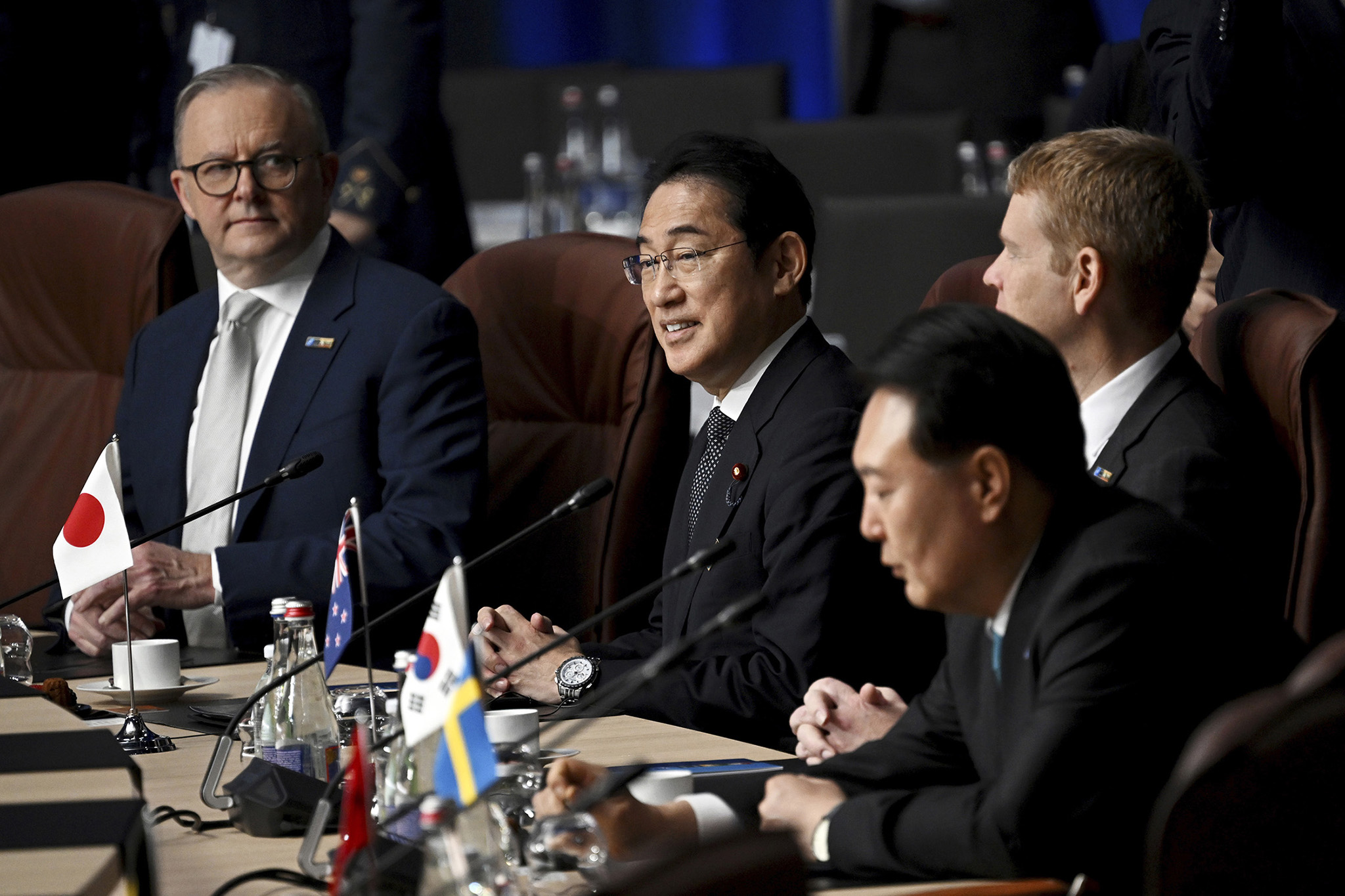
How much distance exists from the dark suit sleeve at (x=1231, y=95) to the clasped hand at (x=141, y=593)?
162 centimetres

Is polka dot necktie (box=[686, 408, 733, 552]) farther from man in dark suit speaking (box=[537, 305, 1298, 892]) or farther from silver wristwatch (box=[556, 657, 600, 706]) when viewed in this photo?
man in dark suit speaking (box=[537, 305, 1298, 892])

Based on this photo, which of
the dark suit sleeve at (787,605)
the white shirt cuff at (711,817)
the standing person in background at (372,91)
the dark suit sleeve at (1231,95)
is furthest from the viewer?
the standing person in background at (372,91)

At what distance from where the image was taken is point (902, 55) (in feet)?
21.6

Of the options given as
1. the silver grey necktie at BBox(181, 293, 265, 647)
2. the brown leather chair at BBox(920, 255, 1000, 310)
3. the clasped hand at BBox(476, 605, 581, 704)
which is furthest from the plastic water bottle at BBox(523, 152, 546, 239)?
the clasped hand at BBox(476, 605, 581, 704)

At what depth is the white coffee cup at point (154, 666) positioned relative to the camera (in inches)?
84.3

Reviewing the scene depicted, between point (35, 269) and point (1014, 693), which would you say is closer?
point (1014, 693)

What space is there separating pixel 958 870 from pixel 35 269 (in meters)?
2.59

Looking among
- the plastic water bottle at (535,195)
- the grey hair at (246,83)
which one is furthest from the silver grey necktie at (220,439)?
the plastic water bottle at (535,195)

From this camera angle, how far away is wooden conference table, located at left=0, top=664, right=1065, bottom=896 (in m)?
1.17

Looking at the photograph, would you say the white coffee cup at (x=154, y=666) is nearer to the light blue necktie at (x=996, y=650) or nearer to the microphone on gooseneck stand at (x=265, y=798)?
the microphone on gooseneck stand at (x=265, y=798)

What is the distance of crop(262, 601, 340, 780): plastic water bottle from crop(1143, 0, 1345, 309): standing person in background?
143 cm

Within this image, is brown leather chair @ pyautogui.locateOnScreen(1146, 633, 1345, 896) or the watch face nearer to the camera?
brown leather chair @ pyautogui.locateOnScreen(1146, 633, 1345, 896)

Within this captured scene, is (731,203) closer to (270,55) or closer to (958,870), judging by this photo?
(958,870)

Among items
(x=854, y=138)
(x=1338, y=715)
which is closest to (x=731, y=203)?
(x=1338, y=715)
